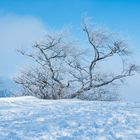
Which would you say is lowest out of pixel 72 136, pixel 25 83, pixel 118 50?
pixel 72 136

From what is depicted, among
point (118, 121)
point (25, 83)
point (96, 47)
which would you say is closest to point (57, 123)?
point (118, 121)

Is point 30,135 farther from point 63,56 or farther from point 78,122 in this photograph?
point 63,56

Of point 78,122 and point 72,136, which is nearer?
point 72,136

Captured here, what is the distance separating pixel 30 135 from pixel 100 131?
1.79 metres

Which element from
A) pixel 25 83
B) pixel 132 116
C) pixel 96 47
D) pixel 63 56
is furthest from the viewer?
pixel 25 83

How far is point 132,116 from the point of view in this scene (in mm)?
11312

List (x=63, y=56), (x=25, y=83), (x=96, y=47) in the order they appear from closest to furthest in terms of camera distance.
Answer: (x=96, y=47)
(x=63, y=56)
(x=25, y=83)

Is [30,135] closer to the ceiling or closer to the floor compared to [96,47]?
closer to the floor

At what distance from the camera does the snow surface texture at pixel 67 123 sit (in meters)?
8.38

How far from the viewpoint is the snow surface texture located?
838 centimetres

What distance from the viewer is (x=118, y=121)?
10.4 meters

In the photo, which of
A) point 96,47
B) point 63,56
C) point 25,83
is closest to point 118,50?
point 96,47

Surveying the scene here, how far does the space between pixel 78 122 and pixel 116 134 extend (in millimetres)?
1440

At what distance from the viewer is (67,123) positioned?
9.67 m
